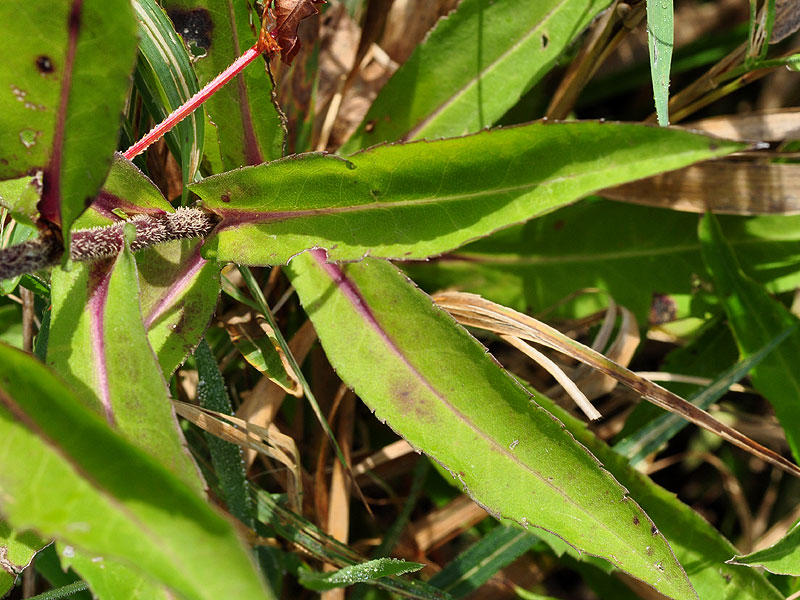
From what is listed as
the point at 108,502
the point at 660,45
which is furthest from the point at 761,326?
the point at 108,502

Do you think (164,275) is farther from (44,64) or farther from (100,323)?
(44,64)

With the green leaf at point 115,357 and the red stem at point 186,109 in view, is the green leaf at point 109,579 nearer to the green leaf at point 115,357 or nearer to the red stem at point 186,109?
the green leaf at point 115,357

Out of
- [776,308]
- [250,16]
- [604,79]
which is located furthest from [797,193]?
[250,16]

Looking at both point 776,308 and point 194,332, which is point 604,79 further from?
point 194,332

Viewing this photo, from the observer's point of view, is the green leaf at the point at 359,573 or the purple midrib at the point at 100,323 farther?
the green leaf at the point at 359,573

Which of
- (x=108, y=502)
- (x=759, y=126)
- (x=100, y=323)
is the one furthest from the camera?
(x=759, y=126)

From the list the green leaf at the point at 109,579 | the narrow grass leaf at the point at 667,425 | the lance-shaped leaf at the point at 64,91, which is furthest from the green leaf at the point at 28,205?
the narrow grass leaf at the point at 667,425
